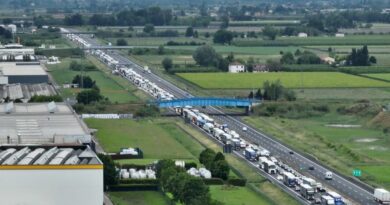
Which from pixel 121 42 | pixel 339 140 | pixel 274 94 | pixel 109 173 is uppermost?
pixel 109 173

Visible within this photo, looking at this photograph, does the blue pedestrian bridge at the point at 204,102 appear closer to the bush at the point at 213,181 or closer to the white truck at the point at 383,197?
the bush at the point at 213,181

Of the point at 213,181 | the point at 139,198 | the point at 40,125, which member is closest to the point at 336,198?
the point at 213,181

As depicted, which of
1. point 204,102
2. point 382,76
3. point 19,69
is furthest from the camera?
point 382,76

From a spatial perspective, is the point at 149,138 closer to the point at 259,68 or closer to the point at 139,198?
the point at 139,198

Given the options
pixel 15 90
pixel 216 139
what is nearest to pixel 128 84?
pixel 15 90

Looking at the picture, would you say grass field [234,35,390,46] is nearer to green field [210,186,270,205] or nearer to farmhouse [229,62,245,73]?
farmhouse [229,62,245,73]

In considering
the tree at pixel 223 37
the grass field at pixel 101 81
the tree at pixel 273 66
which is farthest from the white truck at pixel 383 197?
the tree at pixel 223 37

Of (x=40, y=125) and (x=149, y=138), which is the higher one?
(x=40, y=125)

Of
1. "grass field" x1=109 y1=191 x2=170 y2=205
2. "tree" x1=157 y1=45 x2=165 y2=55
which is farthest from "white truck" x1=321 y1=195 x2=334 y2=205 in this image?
"tree" x1=157 y1=45 x2=165 y2=55
